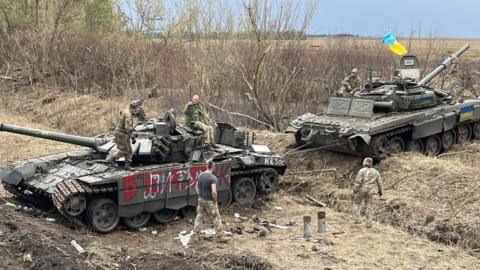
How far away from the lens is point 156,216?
11766 mm

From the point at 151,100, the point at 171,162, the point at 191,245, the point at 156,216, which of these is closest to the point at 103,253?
the point at 191,245

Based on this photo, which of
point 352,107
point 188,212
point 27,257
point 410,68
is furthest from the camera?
point 410,68

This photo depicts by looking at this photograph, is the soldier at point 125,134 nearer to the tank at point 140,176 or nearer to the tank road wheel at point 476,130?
the tank at point 140,176

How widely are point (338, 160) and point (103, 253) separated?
8.04m

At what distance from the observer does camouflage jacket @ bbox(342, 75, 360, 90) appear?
18.8 meters

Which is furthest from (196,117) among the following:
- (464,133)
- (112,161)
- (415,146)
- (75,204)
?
(464,133)

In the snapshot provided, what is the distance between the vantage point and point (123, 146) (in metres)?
11.4

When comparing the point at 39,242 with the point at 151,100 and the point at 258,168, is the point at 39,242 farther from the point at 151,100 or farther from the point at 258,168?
the point at 151,100

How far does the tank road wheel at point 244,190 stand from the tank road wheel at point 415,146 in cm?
505

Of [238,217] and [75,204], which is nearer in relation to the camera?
[75,204]

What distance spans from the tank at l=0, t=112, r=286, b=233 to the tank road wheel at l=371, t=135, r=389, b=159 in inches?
108

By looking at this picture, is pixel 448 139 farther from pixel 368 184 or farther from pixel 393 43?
pixel 368 184

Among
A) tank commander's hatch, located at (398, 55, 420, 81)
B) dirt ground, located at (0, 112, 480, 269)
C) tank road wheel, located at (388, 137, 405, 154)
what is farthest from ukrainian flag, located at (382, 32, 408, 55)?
dirt ground, located at (0, 112, 480, 269)

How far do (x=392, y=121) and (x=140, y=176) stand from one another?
6913mm
